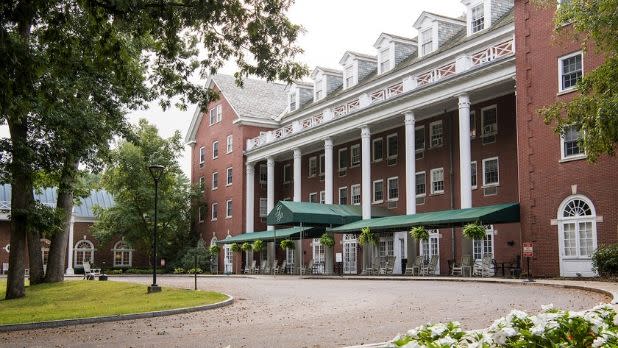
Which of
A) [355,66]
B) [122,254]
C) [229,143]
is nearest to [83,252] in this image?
[122,254]

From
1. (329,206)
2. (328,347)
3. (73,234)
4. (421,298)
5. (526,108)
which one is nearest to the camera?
(328,347)

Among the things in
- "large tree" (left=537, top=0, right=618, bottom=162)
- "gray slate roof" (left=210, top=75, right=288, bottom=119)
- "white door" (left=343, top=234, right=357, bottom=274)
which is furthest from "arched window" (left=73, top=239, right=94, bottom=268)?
"large tree" (left=537, top=0, right=618, bottom=162)

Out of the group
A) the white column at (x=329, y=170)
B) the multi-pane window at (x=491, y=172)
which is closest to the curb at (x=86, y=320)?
the multi-pane window at (x=491, y=172)

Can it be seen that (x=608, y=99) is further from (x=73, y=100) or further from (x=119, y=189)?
(x=119, y=189)

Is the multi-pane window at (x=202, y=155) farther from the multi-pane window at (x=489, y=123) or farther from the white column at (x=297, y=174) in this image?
the multi-pane window at (x=489, y=123)

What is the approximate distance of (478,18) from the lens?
3469cm

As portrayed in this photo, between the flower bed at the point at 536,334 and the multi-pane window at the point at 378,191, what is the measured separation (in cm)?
3445

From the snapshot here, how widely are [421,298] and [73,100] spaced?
9.96m

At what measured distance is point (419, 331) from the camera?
529cm

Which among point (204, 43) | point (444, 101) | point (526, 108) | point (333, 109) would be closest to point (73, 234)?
point (333, 109)

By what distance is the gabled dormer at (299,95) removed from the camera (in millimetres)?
50875

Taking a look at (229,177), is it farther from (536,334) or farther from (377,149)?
(536,334)

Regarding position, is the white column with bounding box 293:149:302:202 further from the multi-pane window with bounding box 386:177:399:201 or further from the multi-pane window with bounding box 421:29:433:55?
Result: the multi-pane window with bounding box 421:29:433:55

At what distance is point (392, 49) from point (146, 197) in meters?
23.6
